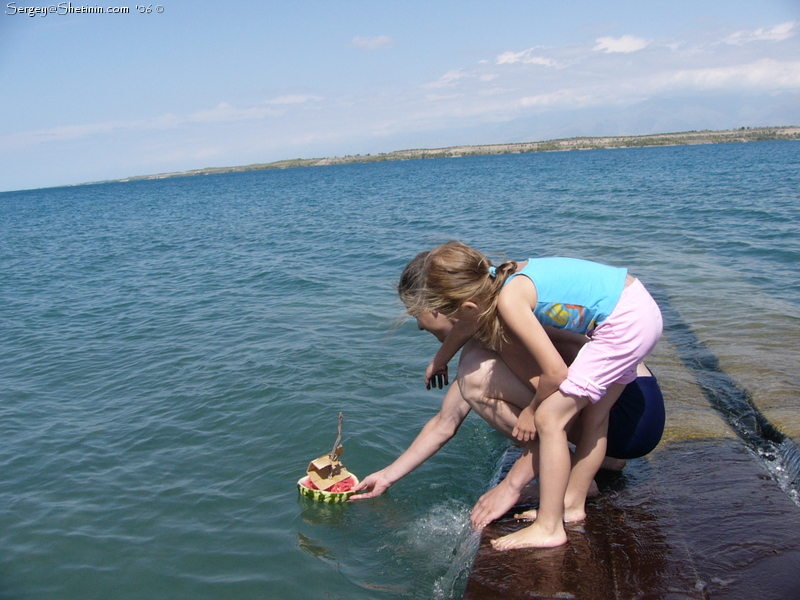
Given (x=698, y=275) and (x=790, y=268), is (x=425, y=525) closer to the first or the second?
(x=698, y=275)

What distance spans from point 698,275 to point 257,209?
28.3 meters

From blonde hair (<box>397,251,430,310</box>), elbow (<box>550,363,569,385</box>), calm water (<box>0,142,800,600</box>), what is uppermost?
blonde hair (<box>397,251,430,310</box>)

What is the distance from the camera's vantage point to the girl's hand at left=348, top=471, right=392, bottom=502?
3824 mm

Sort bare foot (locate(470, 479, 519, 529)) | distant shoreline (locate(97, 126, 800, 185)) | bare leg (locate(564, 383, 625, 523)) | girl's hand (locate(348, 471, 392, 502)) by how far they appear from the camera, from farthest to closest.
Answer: distant shoreline (locate(97, 126, 800, 185)) < girl's hand (locate(348, 471, 392, 502)) < bare foot (locate(470, 479, 519, 529)) < bare leg (locate(564, 383, 625, 523))

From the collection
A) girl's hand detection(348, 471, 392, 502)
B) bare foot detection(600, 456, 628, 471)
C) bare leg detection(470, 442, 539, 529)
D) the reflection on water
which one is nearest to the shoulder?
A: bare leg detection(470, 442, 539, 529)

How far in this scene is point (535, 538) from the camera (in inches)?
110

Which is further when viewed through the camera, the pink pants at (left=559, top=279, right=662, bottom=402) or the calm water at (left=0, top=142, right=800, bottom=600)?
the calm water at (left=0, top=142, right=800, bottom=600)

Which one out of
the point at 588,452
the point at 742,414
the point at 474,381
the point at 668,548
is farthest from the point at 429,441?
the point at 742,414

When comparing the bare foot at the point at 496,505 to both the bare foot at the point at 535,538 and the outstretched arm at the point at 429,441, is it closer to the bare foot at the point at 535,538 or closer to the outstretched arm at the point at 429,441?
the bare foot at the point at 535,538

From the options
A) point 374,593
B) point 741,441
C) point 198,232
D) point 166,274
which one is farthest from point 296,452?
point 198,232

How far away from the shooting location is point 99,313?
36.5 ft

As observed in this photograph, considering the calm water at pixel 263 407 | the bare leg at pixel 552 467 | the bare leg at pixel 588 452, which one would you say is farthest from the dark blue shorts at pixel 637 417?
the calm water at pixel 263 407

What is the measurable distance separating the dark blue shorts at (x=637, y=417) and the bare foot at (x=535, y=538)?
61 cm

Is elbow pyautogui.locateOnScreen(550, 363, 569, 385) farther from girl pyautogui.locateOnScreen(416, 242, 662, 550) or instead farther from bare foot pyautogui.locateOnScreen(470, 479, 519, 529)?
bare foot pyautogui.locateOnScreen(470, 479, 519, 529)
